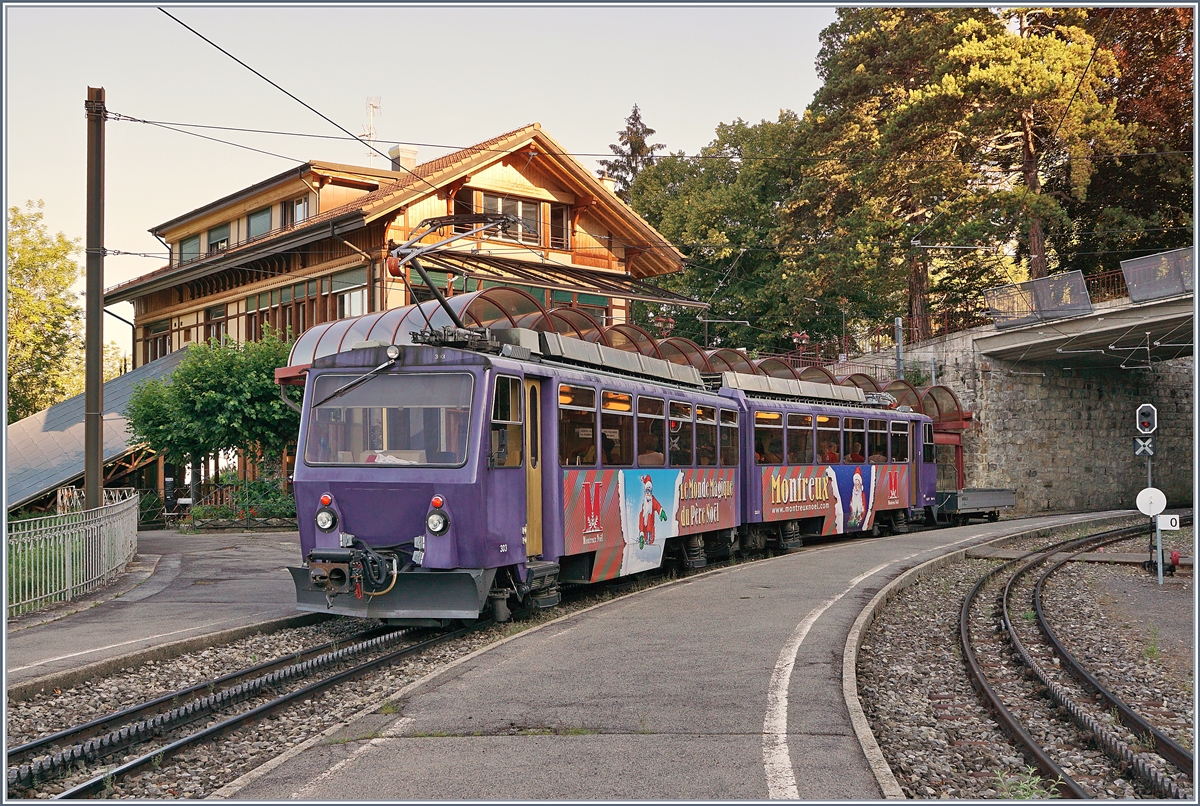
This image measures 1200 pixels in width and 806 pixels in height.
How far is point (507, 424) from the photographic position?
38.2 feet

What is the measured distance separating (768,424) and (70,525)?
1182 cm

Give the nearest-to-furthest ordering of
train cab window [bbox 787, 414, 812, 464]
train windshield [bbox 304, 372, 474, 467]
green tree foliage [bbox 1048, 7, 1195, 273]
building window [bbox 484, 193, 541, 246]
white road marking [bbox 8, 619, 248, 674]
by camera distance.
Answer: white road marking [bbox 8, 619, 248, 674] → train windshield [bbox 304, 372, 474, 467] → train cab window [bbox 787, 414, 812, 464] → building window [bbox 484, 193, 541, 246] → green tree foliage [bbox 1048, 7, 1195, 273]

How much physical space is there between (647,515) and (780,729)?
8027 millimetres

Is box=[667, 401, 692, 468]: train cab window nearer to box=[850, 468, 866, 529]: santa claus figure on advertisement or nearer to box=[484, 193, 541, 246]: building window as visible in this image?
box=[850, 468, 866, 529]: santa claus figure on advertisement

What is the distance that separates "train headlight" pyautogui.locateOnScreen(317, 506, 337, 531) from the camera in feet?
37.5

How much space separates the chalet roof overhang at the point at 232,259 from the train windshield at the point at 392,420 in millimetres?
17482

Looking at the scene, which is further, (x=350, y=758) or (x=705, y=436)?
(x=705, y=436)

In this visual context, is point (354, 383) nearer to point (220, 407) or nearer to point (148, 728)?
point (148, 728)

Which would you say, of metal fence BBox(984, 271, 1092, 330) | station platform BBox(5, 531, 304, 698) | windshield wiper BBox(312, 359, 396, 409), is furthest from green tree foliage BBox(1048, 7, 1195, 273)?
windshield wiper BBox(312, 359, 396, 409)

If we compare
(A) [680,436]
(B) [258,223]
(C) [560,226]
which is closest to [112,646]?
(A) [680,436]

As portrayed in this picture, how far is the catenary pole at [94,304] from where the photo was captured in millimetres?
16266

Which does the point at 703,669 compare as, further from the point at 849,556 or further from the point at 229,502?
the point at 229,502

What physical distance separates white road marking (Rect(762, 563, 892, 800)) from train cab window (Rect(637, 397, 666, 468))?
4.06m

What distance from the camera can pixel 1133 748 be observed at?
8.05 meters
